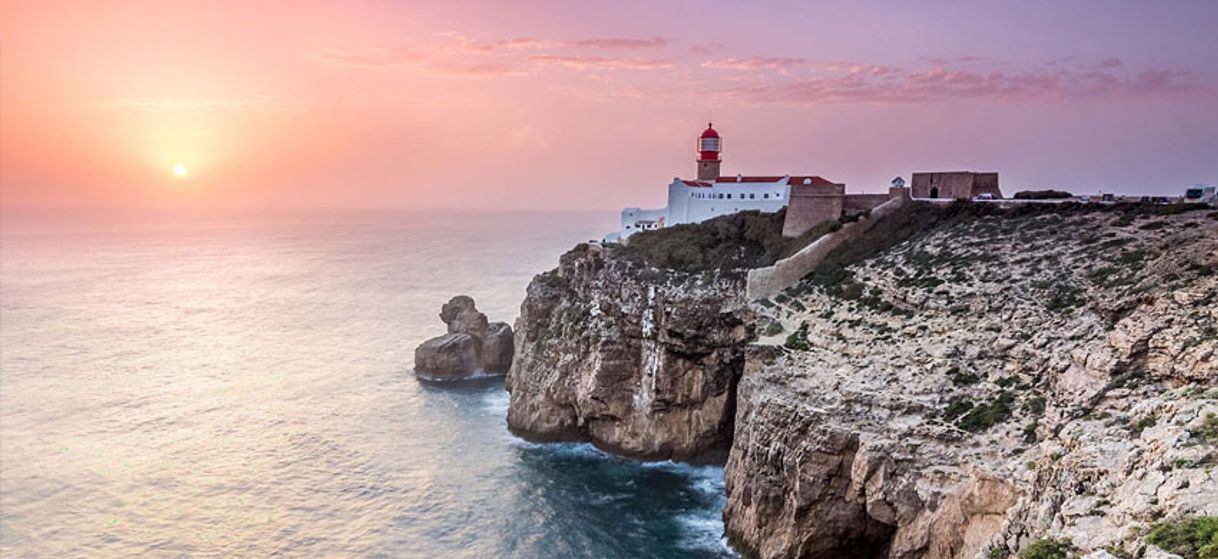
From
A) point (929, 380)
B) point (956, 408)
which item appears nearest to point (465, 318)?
point (929, 380)

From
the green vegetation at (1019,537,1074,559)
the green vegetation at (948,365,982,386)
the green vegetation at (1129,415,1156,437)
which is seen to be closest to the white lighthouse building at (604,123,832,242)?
the green vegetation at (948,365,982,386)

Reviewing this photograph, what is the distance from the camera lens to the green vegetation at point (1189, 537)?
10.6 m

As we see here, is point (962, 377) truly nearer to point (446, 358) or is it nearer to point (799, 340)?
point (799, 340)

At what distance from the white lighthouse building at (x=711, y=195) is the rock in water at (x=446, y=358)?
45.8 feet

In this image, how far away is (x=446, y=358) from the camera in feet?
169

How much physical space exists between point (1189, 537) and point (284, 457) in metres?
37.8

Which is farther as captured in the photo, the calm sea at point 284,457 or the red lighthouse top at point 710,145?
the red lighthouse top at point 710,145

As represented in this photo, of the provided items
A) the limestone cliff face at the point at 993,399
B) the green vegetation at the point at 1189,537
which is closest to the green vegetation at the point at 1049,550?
the limestone cliff face at the point at 993,399

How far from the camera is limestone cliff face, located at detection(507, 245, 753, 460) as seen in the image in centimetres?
3606

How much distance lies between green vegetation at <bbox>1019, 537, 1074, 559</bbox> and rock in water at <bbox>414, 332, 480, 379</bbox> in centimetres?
4299

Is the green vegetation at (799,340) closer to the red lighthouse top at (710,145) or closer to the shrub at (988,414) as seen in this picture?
the shrub at (988,414)

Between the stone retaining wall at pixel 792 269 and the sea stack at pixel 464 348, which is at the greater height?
the stone retaining wall at pixel 792 269

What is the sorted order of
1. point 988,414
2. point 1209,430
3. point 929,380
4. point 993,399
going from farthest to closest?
point 929,380 < point 993,399 < point 988,414 < point 1209,430

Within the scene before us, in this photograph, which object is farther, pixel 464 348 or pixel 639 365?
pixel 464 348
